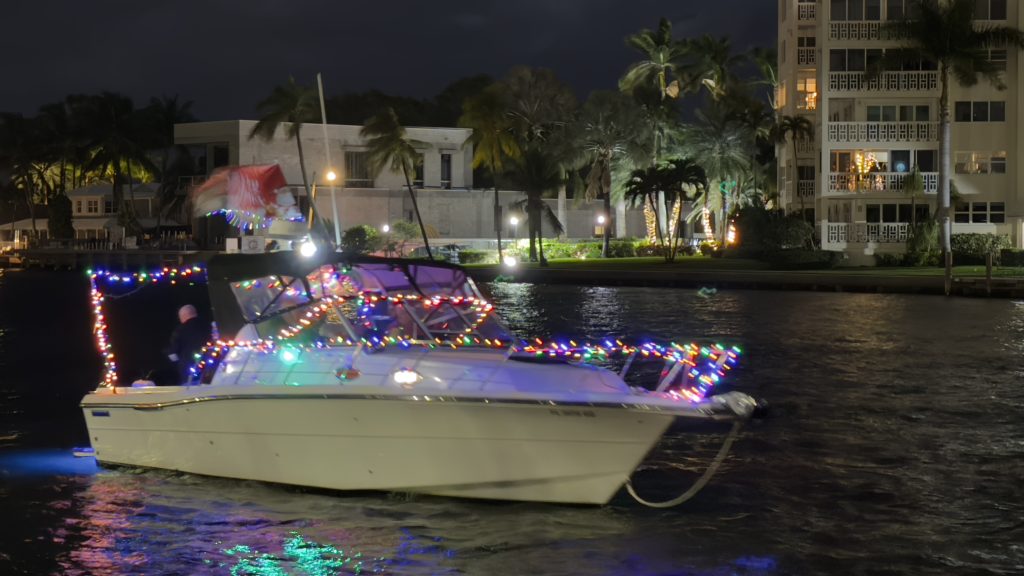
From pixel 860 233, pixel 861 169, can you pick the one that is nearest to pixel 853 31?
pixel 861 169

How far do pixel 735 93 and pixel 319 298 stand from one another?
7986 centimetres

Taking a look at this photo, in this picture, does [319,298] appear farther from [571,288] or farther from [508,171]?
[508,171]

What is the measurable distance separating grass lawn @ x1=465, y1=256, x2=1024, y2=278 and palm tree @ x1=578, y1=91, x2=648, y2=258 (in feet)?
24.1

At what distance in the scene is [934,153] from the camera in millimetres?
64250

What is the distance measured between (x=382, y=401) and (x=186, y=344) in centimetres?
384

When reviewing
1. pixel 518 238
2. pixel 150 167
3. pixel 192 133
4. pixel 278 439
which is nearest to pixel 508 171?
pixel 518 238

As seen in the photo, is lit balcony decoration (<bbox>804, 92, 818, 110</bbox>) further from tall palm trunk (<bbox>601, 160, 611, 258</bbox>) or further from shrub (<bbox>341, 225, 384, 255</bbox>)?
shrub (<bbox>341, 225, 384, 255</bbox>)

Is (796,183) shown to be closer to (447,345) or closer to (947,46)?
(947,46)

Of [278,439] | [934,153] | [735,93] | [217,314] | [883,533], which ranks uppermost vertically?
[735,93]

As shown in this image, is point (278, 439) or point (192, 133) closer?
point (278, 439)

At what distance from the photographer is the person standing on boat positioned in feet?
49.9

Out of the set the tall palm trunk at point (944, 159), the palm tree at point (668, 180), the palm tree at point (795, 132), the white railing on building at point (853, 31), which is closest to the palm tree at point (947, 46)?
the tall palm trunk at point (944, 159)

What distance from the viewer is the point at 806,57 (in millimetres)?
74875

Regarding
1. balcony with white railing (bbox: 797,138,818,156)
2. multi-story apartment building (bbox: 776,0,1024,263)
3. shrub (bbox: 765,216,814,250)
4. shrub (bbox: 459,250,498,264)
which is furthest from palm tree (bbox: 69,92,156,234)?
multi-story apartment building (bbox: 776,0,1024,263)
